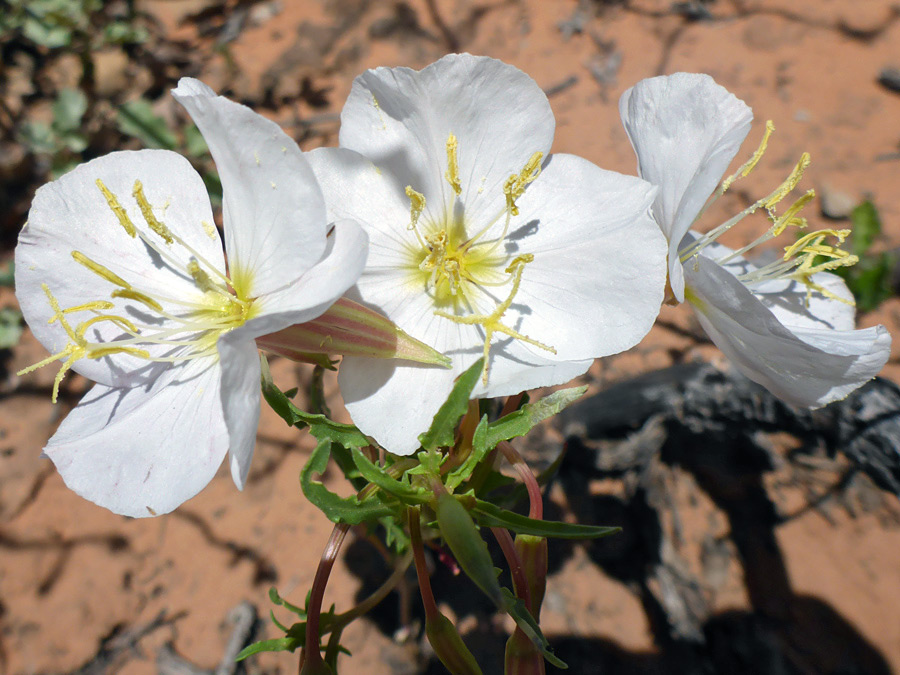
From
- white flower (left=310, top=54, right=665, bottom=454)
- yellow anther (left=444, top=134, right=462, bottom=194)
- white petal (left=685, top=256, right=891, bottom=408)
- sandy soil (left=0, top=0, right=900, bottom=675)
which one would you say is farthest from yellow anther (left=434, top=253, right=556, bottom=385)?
sandy soil (left=0, top=0, right=900, bottom=675)

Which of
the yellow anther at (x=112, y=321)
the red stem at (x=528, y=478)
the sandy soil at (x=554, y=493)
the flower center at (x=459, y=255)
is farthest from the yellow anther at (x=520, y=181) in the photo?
the sandy soil at (x=554, y=493)

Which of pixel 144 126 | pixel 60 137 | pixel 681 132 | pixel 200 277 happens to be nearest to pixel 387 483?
pixel 200 277

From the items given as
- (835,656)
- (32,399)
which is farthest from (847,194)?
(32,399)

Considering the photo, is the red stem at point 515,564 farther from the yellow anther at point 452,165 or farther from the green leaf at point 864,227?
the green leaf at point 864,227

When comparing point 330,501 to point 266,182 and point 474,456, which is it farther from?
point 266,182

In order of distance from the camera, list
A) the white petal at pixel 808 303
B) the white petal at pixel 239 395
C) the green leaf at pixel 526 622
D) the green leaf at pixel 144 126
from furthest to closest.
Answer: the green leaf at pixel 144 126
the white petal at pixel 808 303
the green leaf at pixel 526 622
the white petal at pixel 239 395

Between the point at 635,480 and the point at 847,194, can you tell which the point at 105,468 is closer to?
the point at 635,480
